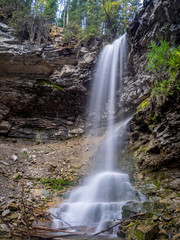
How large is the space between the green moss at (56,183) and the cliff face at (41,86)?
476 cm

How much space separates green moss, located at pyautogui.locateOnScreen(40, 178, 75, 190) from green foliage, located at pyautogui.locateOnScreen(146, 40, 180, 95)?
6.53m

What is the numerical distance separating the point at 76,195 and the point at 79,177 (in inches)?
80.2

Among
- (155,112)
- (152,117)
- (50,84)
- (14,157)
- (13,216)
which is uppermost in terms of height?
(50,84)

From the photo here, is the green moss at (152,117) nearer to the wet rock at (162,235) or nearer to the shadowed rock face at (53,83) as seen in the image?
the shadowed rock face at (53,83)

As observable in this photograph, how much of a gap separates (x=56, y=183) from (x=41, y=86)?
7.18m

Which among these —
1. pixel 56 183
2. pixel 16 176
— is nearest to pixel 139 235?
pixel 56 183

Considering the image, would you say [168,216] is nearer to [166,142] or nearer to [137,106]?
[166,142]

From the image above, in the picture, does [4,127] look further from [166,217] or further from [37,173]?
[166,217]

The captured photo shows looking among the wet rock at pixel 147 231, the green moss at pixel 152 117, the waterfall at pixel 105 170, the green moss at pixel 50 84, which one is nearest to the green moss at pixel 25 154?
the waterfall at pixel 105 170

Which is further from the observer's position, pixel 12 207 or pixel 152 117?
pixel 152 117

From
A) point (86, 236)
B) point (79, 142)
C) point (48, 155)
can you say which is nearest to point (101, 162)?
point (79, 142)

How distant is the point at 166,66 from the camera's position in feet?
22.7

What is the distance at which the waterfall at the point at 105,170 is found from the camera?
575 centimetres

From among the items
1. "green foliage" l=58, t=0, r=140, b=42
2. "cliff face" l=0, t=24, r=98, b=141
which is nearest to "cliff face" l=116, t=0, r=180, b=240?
"cliff face" l=0, t=24, r=98, b=141
